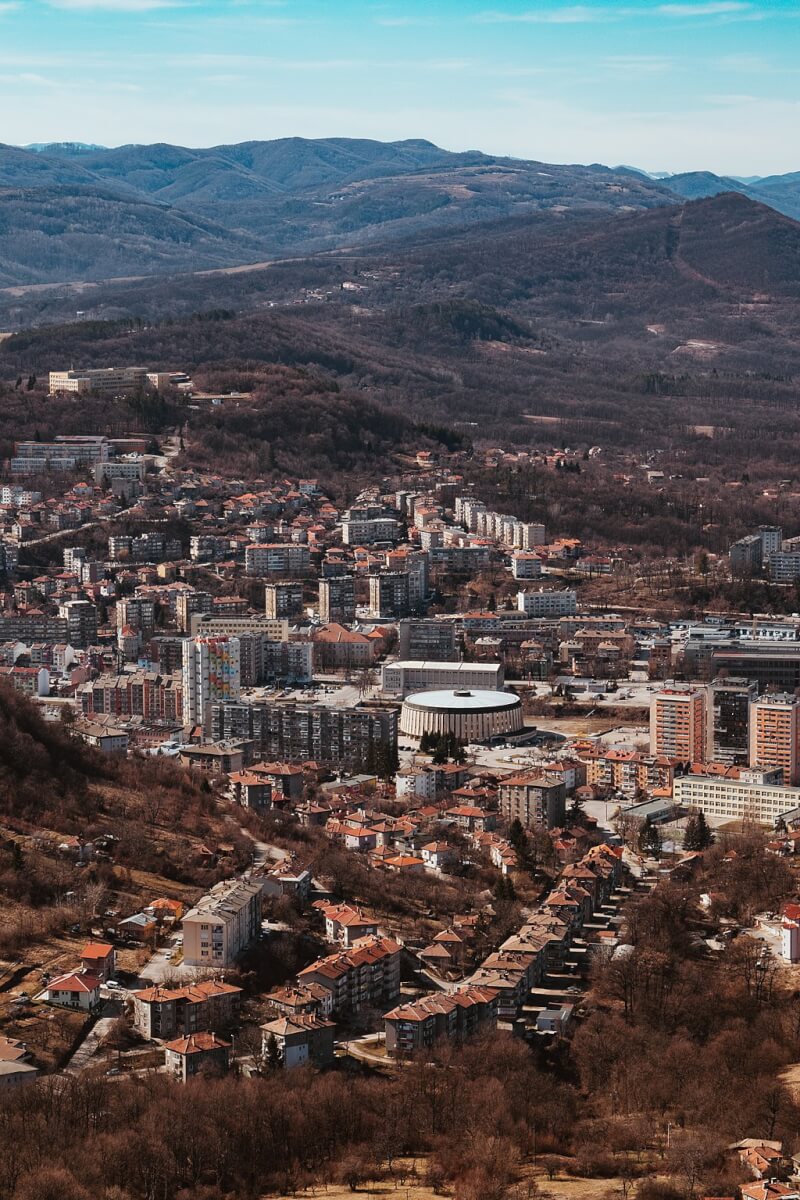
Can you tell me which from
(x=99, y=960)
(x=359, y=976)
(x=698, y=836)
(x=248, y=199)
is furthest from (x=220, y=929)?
(x=248, y=199)

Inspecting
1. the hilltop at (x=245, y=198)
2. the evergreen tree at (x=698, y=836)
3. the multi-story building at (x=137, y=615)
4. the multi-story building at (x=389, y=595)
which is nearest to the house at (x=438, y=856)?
the evergreen tree at (x=698, y=836)

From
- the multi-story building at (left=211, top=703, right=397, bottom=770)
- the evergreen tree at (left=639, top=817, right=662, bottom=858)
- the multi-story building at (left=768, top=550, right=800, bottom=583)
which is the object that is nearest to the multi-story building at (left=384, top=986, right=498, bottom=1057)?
the evergreen tree at (left=639, top=817, right=662, bottom=858)

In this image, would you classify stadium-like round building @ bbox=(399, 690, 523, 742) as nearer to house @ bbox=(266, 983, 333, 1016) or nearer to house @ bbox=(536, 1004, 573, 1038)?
house @ bbox=(536, 1004, 573, 1038)

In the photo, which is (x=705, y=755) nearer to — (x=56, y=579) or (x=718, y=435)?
(x=56, y=579)

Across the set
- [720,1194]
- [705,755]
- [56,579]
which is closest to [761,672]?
[705,755]

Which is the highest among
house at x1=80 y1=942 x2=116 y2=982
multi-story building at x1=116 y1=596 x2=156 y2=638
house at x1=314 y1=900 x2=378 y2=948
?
multi-story building at x1=116 y1=596 x2=156 y2=638

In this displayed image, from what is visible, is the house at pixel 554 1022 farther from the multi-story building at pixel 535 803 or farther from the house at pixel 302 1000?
the multi-story building at pixel 535 803

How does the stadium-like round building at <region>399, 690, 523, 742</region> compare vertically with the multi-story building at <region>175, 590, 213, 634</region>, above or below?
below
